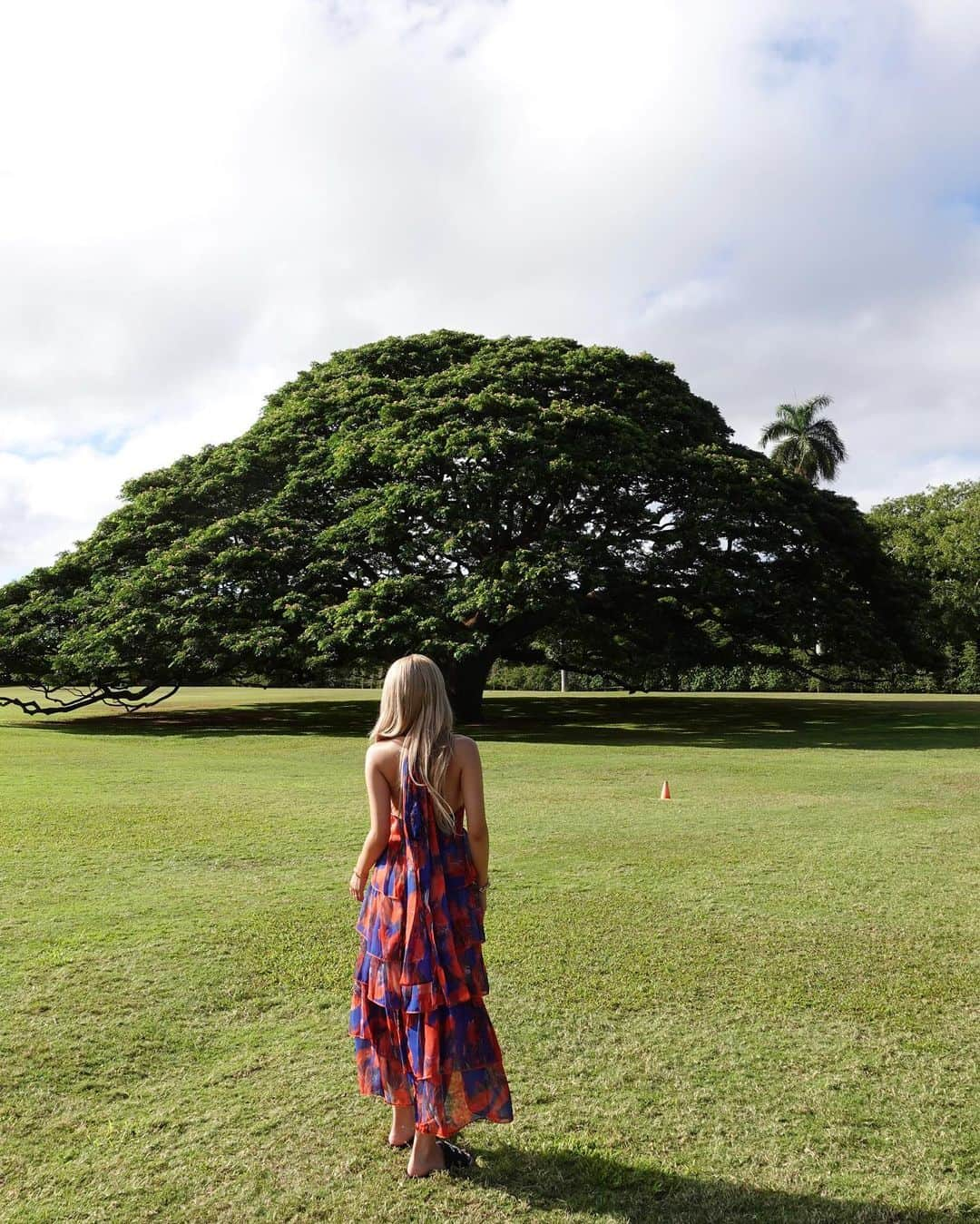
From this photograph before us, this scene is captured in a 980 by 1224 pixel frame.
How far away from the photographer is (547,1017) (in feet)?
17.6

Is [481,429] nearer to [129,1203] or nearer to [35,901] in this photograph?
[35,901]

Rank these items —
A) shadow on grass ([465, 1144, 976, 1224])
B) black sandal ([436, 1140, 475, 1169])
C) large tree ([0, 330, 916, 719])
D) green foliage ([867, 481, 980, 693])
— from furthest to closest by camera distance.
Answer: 1. green foliage ([867, 481, 980, 693])
2. large tree ([0, 330, 916, 719])
3. black sandal ([436, 1140, 475, 1169])
4. shadow on grass ([465, 1144, 976, 1224])

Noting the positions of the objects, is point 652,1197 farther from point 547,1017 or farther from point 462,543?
point 462,543

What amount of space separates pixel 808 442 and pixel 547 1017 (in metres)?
55.8

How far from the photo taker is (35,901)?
302 inches

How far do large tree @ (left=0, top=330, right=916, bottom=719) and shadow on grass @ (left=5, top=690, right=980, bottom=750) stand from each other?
1.72 metres

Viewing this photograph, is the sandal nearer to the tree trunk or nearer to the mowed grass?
the mowed grass

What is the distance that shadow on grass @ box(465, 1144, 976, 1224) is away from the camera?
351 cm

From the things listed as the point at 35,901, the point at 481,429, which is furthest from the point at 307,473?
the point at 35,901

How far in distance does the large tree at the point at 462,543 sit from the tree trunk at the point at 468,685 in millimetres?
78

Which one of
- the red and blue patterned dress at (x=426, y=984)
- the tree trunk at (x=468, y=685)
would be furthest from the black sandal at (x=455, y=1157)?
the tree trunk at (x=468, y=685)

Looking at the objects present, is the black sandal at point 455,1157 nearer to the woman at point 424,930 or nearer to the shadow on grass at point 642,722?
the woman at point 424,930

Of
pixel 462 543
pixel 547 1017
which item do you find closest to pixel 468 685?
pixel 462 543

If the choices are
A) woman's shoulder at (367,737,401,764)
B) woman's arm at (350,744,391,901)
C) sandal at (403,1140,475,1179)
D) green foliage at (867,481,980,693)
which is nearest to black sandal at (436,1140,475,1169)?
sandal at (403,1140,475,1179)
